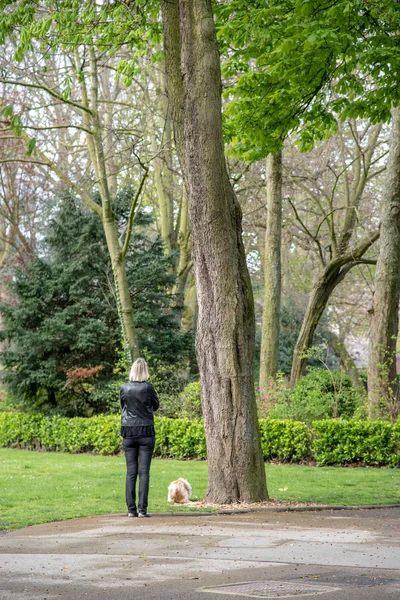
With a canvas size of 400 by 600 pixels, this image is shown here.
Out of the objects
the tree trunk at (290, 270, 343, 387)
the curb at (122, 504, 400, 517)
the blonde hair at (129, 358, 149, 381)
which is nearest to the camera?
the curb at (122, 504, 400, 517)

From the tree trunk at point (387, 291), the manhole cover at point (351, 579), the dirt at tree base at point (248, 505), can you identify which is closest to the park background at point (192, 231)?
the tree trunk at point (387, 291)

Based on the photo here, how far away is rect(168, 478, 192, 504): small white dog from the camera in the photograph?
11578 mm

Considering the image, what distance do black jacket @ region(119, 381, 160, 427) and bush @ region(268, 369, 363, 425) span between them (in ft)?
28.2

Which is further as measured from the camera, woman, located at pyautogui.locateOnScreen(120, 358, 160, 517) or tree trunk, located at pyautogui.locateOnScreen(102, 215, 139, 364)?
tree trunk, located at pyautogui.locateOnScreen(102, 215, 139, 364)

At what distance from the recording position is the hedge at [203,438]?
16891 millimetres

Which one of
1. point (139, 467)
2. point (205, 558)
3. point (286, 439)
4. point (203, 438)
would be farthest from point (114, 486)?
point (205, 558)

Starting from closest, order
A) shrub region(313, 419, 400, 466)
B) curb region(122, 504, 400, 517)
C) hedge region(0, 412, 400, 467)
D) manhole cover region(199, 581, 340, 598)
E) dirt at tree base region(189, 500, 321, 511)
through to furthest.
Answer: manhole cover region(199, 581, 340, 598), curb region(122, 504, 400, 517), dirt at tree base region(189, 500, 321, 511), shrub region(313, 419, 400, 466), hedge region(0, 412, 400, 467)

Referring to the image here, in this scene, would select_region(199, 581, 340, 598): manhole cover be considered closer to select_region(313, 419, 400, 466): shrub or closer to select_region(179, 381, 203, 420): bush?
select_region(313, 419, 400, 466): shrub

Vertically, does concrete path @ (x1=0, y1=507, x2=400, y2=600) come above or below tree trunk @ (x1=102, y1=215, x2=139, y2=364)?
below

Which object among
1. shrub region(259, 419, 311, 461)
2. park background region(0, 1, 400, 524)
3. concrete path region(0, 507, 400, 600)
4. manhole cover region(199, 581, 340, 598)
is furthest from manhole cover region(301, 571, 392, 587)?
shrub region(259, 419, 311, 461)

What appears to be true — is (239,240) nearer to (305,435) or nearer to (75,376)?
(305,435)

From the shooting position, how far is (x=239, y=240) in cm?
1155

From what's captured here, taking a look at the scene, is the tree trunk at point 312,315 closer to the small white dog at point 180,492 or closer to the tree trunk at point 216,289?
the small white dog at point 180,492

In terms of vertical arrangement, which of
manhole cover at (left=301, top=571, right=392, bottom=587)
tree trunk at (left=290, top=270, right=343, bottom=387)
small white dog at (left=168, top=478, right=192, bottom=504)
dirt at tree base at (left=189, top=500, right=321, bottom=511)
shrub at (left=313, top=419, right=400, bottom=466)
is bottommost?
manhole cover at (left=301, top=571, right=392, bottom=587)
